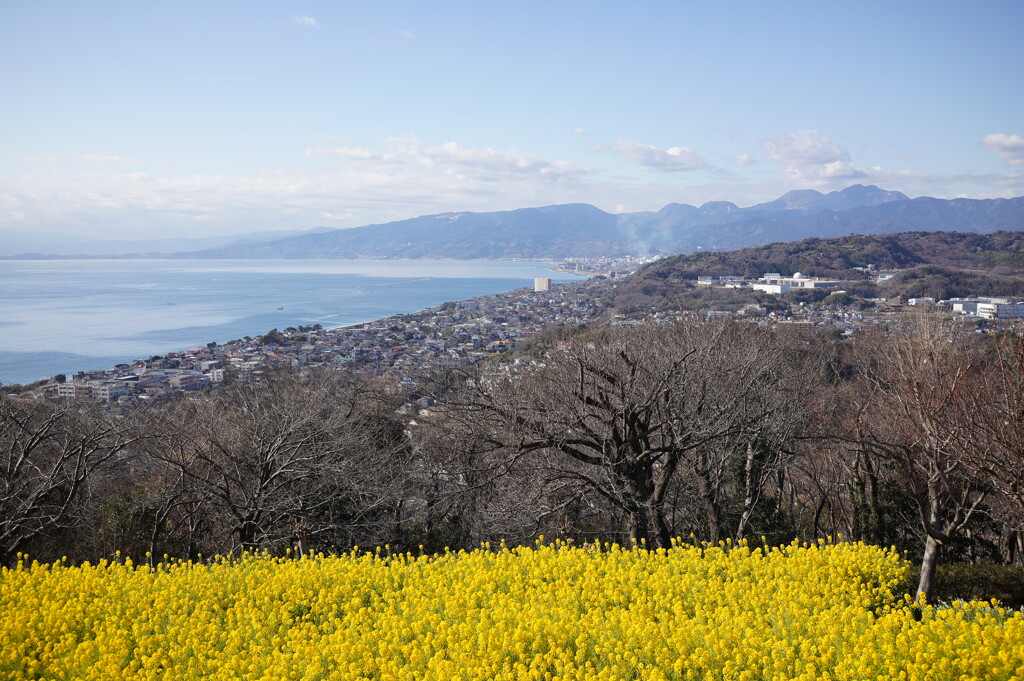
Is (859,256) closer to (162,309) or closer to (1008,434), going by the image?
(1008,434)

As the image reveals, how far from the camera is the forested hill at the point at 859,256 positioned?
228 feet

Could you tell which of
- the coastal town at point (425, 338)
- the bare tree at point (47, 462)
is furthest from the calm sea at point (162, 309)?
the bare tree at point (47, 462)

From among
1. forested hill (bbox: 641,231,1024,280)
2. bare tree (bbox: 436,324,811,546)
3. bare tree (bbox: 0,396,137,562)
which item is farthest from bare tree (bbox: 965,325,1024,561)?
forested hill (bbox: 641,231,1024,280)

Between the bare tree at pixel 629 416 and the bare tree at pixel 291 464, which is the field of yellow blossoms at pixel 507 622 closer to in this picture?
the bare tree at pixel 629 416

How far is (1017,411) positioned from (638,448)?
4.77 meters

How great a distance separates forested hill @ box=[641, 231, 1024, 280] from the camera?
2739 inches

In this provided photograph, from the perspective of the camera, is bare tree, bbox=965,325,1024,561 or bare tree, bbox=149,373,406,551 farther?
bare tree, bbox=149,373,406,551

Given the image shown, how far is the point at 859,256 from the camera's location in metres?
74.3

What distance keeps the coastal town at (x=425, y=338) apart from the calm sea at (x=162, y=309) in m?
6.75

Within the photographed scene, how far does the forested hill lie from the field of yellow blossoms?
6468 centimetres

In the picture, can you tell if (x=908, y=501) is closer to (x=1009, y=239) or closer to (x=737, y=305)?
(x=737, y=305)

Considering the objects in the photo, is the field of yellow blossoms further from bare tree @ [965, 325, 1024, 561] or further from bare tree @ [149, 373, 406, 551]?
bare tree @ [149, 373, 406, 551]

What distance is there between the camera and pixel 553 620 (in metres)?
4.96

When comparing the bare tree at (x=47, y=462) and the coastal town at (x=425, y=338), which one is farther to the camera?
the coastal town at (x=425, y=338)
